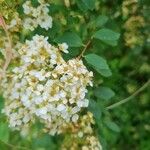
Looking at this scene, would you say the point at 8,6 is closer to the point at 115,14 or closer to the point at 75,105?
the point at 75,105

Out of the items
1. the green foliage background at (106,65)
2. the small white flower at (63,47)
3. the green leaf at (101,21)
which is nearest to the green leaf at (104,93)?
the green foliage background at (106,65)

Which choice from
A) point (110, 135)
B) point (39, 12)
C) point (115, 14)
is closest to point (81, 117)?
point (39, 12)

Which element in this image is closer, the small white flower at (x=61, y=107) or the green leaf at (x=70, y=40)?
the small white flower at (x=61, y=107)

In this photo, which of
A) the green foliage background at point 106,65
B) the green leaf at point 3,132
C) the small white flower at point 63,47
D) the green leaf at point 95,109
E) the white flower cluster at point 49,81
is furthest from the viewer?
the green leaf at point 3,132

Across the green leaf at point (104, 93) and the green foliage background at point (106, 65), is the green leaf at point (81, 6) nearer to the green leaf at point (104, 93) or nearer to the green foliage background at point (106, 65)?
the green foliage background at point (106, 65)

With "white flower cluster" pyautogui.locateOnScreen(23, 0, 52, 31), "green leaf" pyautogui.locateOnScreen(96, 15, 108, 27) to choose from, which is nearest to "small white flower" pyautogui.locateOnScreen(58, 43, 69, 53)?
"white flower cluster" pyautogui.locateOnScreen(23, 0, 52, 31)

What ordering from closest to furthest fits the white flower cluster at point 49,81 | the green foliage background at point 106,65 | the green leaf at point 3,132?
the white flower cluster at point 49,81
the green foliage background at point 106,65
the green leaf at point 3,132

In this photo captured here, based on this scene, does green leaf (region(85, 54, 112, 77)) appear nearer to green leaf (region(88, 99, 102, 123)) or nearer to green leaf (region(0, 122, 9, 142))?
green leaf (region(88, 99, 102, 123))
